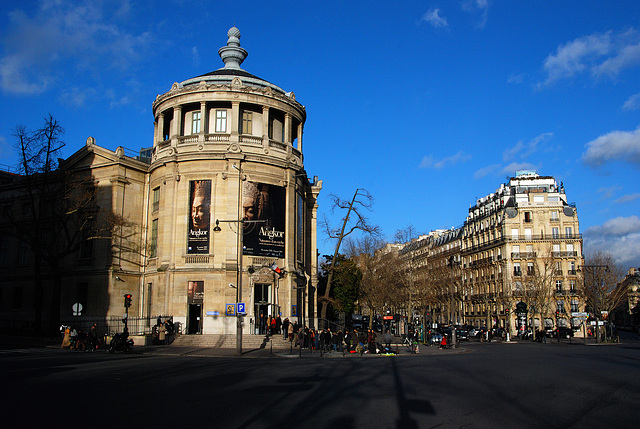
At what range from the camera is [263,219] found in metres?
42.9

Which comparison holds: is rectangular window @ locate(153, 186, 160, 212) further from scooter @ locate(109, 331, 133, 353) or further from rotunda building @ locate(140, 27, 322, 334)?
scooter @ locate(109, 331, 133, 353)

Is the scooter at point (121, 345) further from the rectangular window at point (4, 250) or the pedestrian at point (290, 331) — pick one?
the rectangular window at point (4, 250)

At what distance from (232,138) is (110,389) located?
30181mm

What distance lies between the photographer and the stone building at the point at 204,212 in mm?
41062

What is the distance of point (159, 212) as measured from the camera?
4491cm

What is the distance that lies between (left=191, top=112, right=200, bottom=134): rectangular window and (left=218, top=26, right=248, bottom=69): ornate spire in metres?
8.80

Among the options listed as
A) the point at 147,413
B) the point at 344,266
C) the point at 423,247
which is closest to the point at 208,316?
the point at 344,266

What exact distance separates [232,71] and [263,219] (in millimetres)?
15143

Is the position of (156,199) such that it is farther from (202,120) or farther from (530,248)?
(530,248)

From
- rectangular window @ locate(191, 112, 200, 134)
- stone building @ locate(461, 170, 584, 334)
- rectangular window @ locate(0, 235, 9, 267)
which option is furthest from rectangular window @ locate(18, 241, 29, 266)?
stone building @ locate(461, 170, 584, 334)

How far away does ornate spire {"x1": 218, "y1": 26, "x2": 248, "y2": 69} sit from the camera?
173 ft

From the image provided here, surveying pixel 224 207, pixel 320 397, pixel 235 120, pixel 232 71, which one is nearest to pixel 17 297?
pixel 224 207

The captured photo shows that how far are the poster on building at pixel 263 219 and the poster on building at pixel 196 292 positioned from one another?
4.24m

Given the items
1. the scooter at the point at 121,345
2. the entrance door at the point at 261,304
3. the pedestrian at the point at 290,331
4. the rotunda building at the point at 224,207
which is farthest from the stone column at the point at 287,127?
the scooter at the point at 121,345
